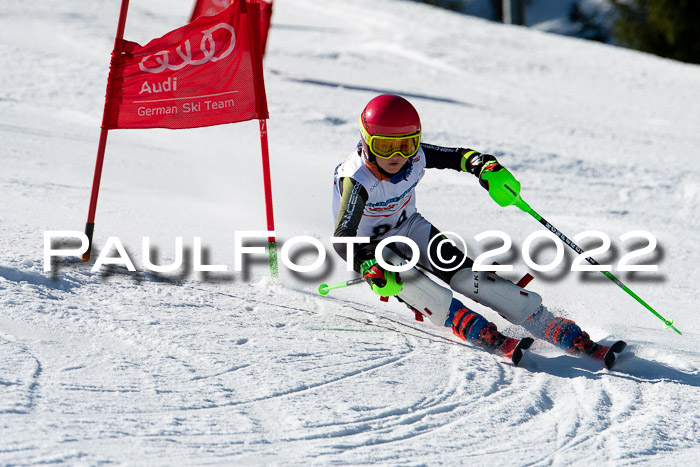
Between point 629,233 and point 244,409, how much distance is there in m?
4.37

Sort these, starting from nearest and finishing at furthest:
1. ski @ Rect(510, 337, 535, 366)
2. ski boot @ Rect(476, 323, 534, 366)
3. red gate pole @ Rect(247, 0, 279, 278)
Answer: ski @ Rect(510, 337, 535, 366), ski boot @ Rect(476, 323, 534, 366), red gate pole @ Rect(247, 0, 279, 278)

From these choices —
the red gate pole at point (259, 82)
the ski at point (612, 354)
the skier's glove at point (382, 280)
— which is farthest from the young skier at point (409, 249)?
the red gate pole at point (259, 82)

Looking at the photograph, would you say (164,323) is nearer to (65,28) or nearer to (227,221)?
(227,221)

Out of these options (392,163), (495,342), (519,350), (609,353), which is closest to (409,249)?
(392,163)

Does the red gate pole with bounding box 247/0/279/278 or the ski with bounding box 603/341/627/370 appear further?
the red gate pole with bounding box 247/0/279/278

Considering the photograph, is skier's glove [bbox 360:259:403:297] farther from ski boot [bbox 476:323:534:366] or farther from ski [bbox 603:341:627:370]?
ski [bbox 603:341:627:370]

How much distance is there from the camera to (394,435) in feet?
10.2

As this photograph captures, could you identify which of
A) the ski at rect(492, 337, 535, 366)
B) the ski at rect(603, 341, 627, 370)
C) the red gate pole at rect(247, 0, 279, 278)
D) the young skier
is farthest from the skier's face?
the ski at rect(603, 341, 627, 370)

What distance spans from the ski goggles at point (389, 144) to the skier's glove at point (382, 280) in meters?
0.66

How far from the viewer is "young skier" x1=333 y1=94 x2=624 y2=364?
4.12 metres

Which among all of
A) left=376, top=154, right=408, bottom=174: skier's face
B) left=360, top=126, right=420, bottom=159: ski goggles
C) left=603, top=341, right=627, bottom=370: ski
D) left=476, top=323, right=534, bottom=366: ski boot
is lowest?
left=603, top=341, right=627, bottom=370: ski

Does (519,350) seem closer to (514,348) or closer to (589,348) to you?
(514,348)

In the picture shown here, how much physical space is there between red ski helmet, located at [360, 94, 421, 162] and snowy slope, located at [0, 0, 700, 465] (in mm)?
999

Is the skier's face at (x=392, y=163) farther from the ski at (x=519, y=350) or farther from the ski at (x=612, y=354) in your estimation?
the ski at (x=612, y=354)
